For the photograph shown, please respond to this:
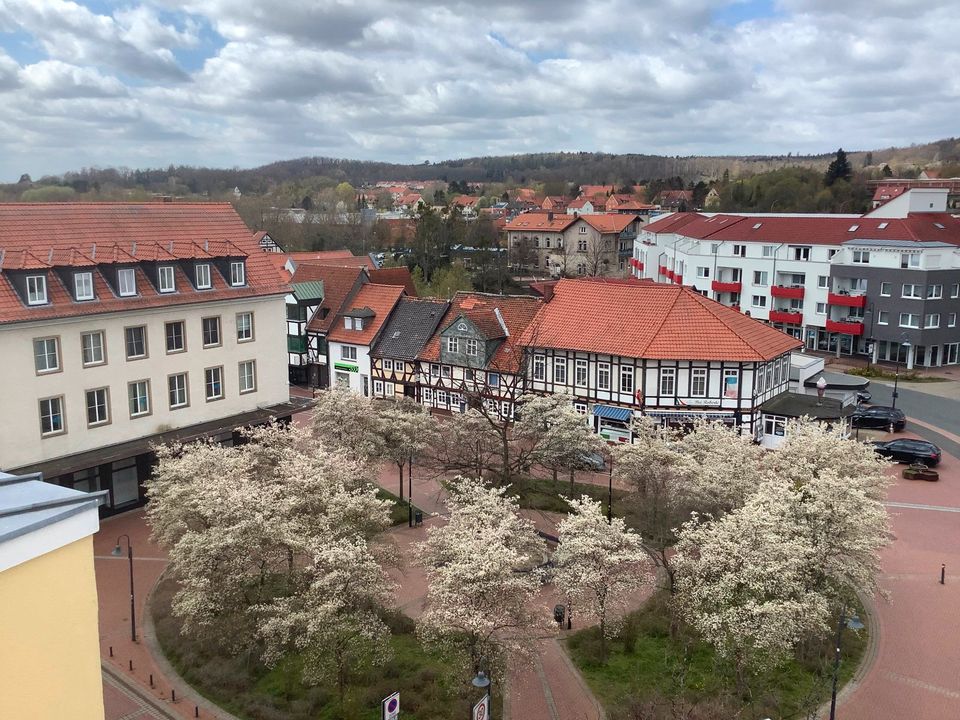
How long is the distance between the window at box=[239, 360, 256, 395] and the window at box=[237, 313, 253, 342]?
40.9 inches

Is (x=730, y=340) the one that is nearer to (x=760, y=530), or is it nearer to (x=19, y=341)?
(x=760, y=530)

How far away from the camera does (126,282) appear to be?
99.6 feet

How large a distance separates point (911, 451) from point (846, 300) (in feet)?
71.3

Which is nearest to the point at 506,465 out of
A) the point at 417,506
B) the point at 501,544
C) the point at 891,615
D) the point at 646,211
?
the point at 417,506

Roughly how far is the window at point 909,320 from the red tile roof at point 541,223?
177ft

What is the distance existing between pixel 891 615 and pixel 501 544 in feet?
43.2

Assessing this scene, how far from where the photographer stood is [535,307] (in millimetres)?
42469

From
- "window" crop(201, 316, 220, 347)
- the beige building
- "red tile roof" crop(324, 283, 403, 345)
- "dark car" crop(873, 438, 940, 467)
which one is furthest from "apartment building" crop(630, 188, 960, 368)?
the beige building

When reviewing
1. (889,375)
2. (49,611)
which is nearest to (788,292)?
(889,375)

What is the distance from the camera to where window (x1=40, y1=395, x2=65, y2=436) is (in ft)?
91.8

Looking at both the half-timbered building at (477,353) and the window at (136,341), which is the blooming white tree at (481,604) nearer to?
the window at (136,341)

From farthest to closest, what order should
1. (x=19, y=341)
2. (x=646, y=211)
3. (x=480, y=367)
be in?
(x=646, y=211)
(x=480, y=367)
(x=19, y=341)

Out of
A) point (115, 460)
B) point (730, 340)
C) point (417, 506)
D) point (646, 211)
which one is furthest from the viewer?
point (646, 211)

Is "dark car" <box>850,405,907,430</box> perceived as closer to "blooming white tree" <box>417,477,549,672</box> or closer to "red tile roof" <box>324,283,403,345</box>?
"red tile roof" <box>324,283,403,345</box>
